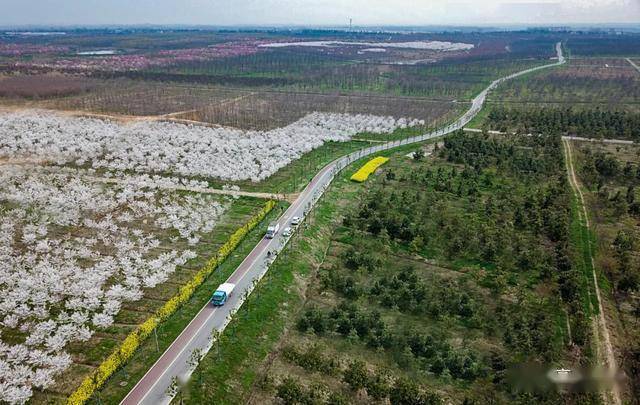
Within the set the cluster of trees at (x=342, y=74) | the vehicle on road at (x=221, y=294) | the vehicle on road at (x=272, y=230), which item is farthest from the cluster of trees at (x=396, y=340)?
the cluster of trees at (x=342, y=74)

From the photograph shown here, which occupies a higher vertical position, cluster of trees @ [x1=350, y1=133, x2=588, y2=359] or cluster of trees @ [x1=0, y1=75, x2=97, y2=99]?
cluster of trees @ [x1=0, y1=75, x2=97, y2=99]

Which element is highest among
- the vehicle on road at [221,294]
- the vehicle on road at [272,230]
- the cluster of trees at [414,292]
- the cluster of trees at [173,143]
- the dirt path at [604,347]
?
the cluster of trees at [173,143]

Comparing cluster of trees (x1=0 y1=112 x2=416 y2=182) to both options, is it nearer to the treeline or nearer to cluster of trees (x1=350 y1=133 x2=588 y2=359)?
cluster of trees (x1=350 y1=133 x2=588 y2=359)

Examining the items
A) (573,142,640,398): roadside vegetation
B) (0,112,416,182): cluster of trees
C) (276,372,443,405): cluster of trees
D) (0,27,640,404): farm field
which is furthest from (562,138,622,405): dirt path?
(0,112,416,182): cluster of trees

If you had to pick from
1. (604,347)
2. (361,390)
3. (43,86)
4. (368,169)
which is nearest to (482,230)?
(604,347)

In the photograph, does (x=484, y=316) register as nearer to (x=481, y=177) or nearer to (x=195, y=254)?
(x=195, y=254)

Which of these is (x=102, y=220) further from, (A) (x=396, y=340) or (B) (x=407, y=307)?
(A) (x=396, y=340)

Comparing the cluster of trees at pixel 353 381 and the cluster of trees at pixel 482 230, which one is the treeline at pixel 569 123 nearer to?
the cluster of trees at pixel 482 230
